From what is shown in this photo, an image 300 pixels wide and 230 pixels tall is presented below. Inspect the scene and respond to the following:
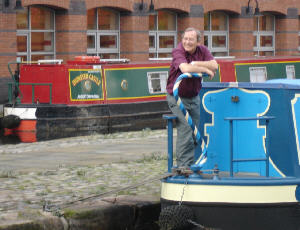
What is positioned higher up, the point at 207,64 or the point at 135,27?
the point at 135,27

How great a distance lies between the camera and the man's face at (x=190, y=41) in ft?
22.1

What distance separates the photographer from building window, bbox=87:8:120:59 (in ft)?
74.8

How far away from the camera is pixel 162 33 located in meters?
24.8

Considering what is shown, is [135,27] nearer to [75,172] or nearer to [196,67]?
[75,172]

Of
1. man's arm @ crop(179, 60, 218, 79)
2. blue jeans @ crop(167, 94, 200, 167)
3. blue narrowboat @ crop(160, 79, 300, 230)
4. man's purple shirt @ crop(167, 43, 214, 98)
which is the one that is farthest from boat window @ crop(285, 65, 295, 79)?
man's arm @ crop(179, 60, 218, 79)

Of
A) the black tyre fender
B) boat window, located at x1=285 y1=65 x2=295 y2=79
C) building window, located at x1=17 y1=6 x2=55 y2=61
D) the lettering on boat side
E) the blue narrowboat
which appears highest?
building window, located at x1=17 y1=6 x2=55 y2=61

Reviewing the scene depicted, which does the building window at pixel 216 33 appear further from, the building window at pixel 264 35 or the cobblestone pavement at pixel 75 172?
the cobblestone pavement at pixel 75 172

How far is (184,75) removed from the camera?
641 centimetres

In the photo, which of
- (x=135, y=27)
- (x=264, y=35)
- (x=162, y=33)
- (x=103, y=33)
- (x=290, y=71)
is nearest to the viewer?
(x=290, y=71)

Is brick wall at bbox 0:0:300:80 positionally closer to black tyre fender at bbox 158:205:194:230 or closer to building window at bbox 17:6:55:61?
building window at bbox 17:6:55:61

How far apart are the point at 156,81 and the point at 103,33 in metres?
5.78

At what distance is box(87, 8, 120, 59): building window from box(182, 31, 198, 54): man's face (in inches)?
630

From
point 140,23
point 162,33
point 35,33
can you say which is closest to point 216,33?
point 162,33

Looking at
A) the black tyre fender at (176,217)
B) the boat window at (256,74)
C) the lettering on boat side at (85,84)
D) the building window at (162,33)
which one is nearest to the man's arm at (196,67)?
the black tyre fender at (176,217)
